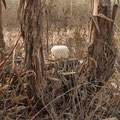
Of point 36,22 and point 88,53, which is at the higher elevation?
point 36,22

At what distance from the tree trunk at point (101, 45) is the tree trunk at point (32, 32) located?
62 cm

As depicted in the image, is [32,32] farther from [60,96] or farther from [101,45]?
[101,45]

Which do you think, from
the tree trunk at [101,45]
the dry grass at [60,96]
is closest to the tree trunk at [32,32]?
the dry grass at [60,96]

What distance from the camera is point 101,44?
2.21m

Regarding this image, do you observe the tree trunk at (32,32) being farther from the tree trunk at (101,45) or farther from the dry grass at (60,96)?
the tree trunk at (101,45)

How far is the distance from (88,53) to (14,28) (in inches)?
126

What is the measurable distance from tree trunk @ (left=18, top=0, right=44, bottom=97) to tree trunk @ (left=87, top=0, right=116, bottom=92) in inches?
24.4

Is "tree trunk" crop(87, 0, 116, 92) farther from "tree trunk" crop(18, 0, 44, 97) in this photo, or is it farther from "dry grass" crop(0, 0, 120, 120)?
"tree trunk" crop(18, 0, 44, 97)

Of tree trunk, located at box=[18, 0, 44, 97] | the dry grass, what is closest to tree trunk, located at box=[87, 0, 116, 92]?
the dry grass

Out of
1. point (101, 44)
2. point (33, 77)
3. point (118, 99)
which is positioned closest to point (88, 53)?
point (101, 44)

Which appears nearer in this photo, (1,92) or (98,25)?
(1,92)

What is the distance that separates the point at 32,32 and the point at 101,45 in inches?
33.8

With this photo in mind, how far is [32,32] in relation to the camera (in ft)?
5.60

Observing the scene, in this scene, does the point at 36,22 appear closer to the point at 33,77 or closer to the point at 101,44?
the point at 33,77
